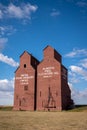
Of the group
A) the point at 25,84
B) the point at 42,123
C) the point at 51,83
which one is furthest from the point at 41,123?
the point at 25,84

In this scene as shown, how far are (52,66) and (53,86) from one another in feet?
16.2

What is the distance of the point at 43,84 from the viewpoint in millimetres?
62531

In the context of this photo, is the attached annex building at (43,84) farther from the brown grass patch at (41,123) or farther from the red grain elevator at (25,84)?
the brown grass patch at (41,123)

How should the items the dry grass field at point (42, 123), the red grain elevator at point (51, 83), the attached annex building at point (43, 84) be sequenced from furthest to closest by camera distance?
1. the attached annex building at point (43, 84)
2. the red grain elevator at point (51, 83)
3. the dry grass field at point (42, 123)

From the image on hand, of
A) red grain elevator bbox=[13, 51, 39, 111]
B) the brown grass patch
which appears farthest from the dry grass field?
red grain elevator bbox=[13, 51, 39, 111]

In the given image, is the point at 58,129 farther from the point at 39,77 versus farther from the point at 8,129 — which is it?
the point at 39,77

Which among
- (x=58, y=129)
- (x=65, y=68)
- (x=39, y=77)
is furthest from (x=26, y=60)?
(x=58, y=129)

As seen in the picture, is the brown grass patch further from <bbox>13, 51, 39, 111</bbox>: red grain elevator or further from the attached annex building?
<bbox>13, 51, 39, 111</bbox>: red grain elevator

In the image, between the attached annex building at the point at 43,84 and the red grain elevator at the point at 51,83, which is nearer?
the red grain elevator at the point at 51,83

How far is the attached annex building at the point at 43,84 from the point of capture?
6059 cm

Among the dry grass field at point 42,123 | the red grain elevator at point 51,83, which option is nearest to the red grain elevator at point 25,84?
the red grain elevator at point 51,83

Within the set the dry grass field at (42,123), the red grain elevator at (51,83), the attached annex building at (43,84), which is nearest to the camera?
the dry grass field at (42,123)

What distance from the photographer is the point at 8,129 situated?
2078 cm

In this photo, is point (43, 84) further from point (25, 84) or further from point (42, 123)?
point (42, 123)
